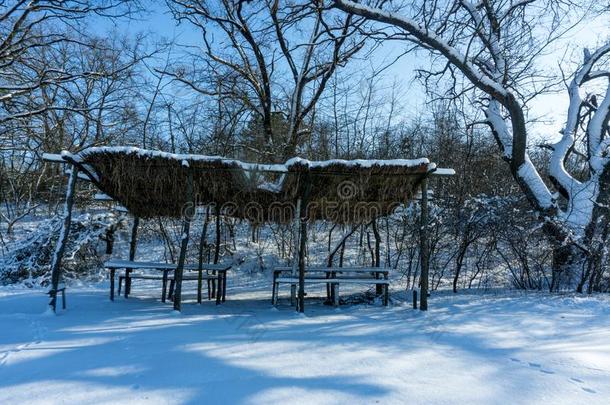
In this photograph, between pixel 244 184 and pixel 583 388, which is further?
pixel 244 184

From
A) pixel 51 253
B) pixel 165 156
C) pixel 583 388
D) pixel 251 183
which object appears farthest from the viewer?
pixel 51 253

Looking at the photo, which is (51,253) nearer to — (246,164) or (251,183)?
(251,183)

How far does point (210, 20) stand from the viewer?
51.7 feet

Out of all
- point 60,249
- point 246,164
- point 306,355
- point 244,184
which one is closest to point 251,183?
point 244,184

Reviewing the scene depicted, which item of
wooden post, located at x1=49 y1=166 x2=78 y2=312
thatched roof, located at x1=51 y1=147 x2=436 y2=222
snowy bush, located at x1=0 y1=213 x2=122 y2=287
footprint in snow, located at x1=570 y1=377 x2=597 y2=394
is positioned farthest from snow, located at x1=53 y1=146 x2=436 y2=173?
snowy bush, located at x1=0 y1=213 x2=122 y2=287

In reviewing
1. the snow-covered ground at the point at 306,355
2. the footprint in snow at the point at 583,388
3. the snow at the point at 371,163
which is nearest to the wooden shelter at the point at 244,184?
the snow at the point at 371,163

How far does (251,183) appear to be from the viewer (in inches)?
256

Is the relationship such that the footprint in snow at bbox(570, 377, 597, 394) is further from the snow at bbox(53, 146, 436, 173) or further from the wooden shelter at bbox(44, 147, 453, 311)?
the snow at bbox(53, 146, 436, 173)

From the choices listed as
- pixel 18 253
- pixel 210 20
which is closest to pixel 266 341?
pixel 18 253

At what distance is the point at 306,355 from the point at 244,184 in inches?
132

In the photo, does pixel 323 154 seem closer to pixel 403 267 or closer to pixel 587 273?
pixel 403 267

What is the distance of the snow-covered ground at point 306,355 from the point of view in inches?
117

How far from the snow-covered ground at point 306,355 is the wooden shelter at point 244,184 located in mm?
899

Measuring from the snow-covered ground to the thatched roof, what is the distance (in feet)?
6.70
